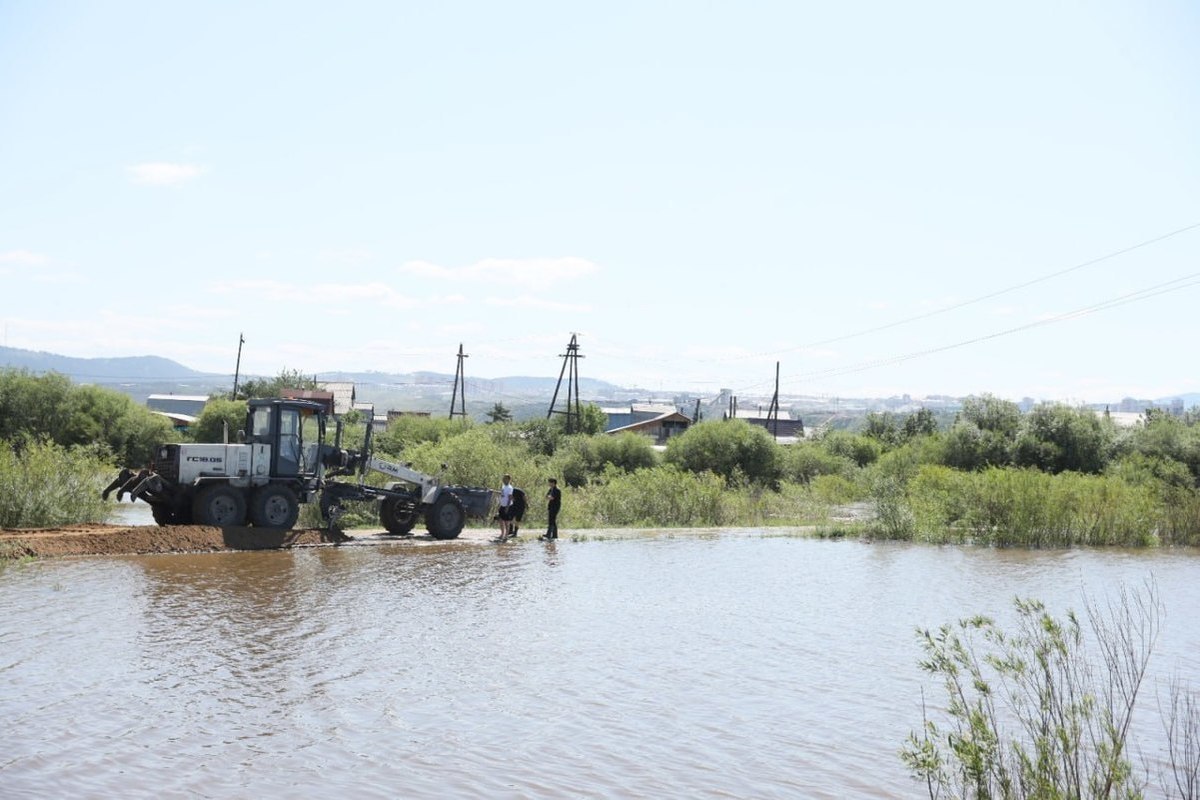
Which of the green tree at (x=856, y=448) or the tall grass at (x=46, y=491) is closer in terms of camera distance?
the tall grass at (x=46, y=491)

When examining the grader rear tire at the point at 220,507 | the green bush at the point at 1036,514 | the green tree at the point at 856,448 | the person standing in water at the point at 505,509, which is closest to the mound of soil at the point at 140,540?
the grader rear tire at the point at 220,507

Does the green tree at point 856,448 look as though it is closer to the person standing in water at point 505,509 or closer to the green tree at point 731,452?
the green tree at point 731,452

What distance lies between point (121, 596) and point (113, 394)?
45503 millimetres

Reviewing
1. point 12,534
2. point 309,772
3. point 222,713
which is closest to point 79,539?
point 12,534

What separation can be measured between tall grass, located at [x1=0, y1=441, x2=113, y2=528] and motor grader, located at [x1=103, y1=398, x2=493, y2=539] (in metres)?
1.07

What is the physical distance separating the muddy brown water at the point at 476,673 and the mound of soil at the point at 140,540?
0.60 meters

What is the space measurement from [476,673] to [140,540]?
1193 centimetres

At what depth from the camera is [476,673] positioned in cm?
1303

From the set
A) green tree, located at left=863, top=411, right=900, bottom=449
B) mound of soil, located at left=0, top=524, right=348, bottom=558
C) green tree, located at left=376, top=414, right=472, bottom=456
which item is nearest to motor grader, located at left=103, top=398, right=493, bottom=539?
mound of soil, located at left=0, top=524, right=348, bottom=558

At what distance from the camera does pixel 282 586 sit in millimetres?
18984

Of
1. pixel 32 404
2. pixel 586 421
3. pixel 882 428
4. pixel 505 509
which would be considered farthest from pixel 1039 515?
pixel 586 421

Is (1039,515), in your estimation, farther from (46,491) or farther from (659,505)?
(46,491)

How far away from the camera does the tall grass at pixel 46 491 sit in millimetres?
22906

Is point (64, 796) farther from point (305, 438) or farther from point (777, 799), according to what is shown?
point (305, 438)
